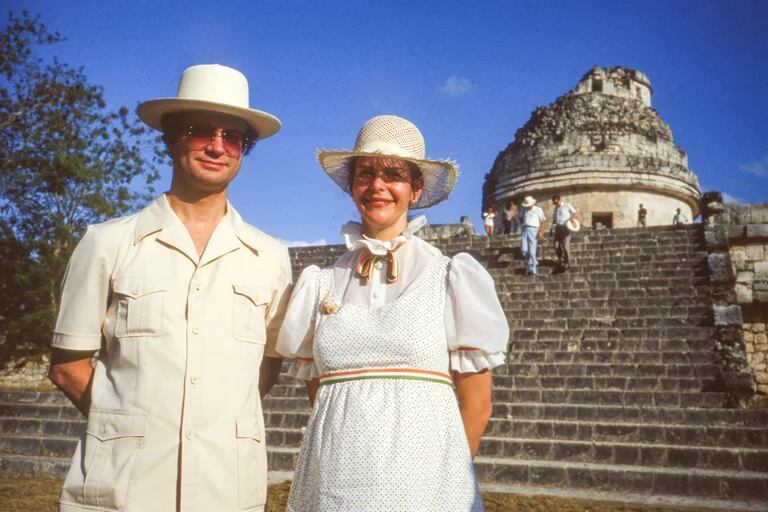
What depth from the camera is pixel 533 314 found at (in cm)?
1034

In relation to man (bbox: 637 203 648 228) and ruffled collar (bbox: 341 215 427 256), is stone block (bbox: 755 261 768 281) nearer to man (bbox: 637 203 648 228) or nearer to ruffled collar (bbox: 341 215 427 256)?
ruffled collar (bbox: 341 215 427 256)

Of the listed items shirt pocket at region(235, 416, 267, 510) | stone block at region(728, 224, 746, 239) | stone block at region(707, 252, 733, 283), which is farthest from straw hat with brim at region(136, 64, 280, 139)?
stone block at region(728, 224, 746, 239)

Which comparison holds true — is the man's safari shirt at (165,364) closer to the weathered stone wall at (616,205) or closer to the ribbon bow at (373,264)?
the ribbon bow at (373,264)

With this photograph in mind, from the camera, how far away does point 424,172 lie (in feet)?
8.25

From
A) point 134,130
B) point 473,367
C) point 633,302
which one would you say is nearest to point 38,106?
point 134,130

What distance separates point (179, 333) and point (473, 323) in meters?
1.02

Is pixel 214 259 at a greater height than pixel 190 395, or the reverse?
pixel 214 259

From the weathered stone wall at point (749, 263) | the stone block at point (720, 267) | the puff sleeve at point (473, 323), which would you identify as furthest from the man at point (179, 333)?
the stone block at point (720, 267)

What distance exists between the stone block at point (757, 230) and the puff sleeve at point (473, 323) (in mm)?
10211

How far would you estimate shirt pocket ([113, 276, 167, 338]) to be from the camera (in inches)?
84.9

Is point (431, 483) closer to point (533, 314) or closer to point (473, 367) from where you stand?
point (473, 367)

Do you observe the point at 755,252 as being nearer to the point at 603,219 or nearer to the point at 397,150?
the point at 397,150

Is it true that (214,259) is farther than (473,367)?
Yes

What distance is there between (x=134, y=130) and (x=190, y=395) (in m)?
17.7
